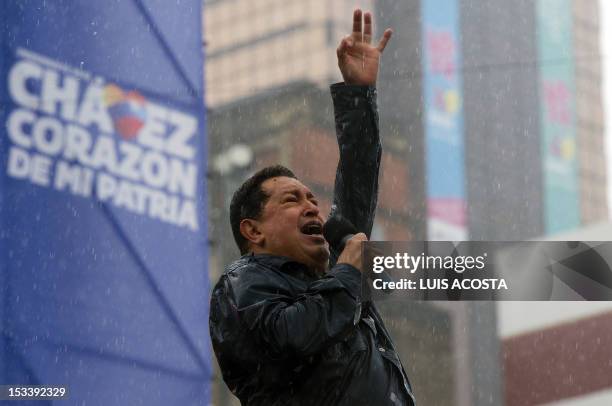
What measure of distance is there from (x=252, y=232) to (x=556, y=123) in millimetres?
41563

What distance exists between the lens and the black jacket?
131 inches

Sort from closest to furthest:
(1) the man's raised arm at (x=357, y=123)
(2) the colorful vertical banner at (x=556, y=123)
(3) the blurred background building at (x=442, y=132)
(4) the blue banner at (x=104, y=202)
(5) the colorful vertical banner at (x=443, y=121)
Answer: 1. (1) the man's raised arm at (x=357, y=123)
2. (4) the blue banner at (x=104, y=202)
3. (5) the colorful vertical banner at (x=443, y=121)
4. (3) the blurred background building at (x=442, y=132)
5. (2) the colorful vertical banner at (x=556, y=123)

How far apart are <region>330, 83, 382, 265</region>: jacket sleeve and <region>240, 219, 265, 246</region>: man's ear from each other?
0.70 feet

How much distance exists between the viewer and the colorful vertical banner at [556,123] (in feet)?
139

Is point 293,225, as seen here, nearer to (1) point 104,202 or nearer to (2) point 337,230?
(2) point 337,230

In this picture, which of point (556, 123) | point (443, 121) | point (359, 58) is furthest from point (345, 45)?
point (556, 123)

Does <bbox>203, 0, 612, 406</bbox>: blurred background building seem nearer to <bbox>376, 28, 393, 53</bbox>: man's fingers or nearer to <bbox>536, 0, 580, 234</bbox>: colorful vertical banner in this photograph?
<bbox>536, 0, 580, 234</bbox>: colorful vertical banner

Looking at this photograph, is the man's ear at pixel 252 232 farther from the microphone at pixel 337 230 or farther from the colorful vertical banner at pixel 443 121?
the colorful vertical banner at pixel 443 121

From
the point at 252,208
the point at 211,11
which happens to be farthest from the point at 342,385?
the point at 211,11

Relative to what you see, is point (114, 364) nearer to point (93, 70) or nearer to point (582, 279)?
point (93, 70)

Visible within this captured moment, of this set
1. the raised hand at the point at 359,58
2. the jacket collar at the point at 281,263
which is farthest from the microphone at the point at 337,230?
the raised hand at the point at 359,58

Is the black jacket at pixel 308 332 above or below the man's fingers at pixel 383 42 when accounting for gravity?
below

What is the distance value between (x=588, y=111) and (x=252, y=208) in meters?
46.4

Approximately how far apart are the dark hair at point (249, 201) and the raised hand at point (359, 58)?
0.36 meters
